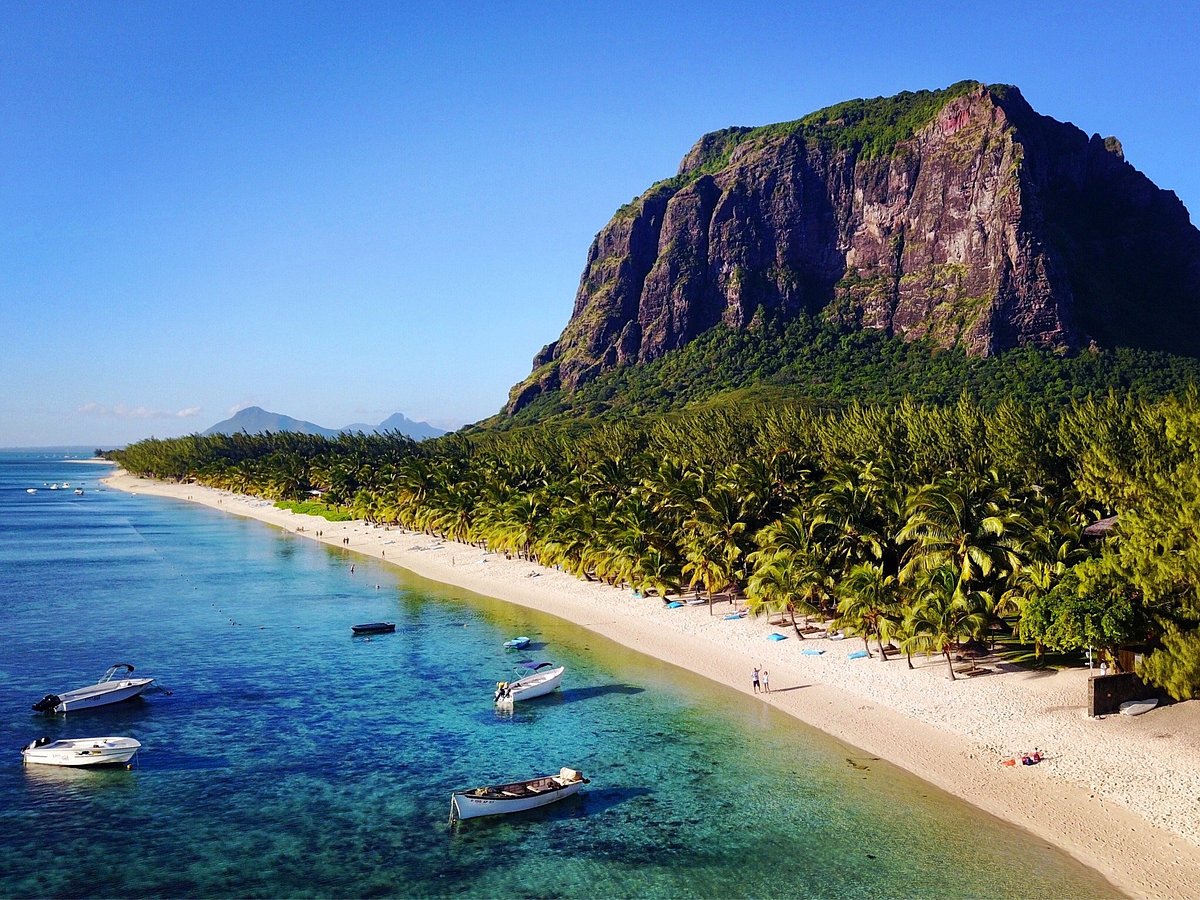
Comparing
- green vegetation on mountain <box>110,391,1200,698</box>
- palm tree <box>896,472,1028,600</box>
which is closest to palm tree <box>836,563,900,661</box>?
green vegetation on mountain <box>110,391,1200,698</box>

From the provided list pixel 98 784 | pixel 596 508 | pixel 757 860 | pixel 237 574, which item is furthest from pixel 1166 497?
pixel 237 574

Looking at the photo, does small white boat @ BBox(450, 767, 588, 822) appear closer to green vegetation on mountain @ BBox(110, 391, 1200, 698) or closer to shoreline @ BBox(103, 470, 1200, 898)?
shoreline @ BBox(103, 470, 1200, 898)

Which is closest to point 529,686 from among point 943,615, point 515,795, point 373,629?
point 515,795

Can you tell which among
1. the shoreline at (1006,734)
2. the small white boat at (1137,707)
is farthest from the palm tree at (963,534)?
the small white boat at (1137,707)

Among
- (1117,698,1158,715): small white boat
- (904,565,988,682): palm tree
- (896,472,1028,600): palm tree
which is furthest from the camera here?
(896,472,1028,600): palm tree

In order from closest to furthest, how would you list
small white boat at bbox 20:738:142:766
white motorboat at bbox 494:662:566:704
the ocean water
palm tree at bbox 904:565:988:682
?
the ocean water, small white boat at bbox 20:738:142:766, palm tree at bbox 904:565:988:682, white motorboat at bbox 494:662:566:704

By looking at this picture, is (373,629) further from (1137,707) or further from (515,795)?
(1137,707)
